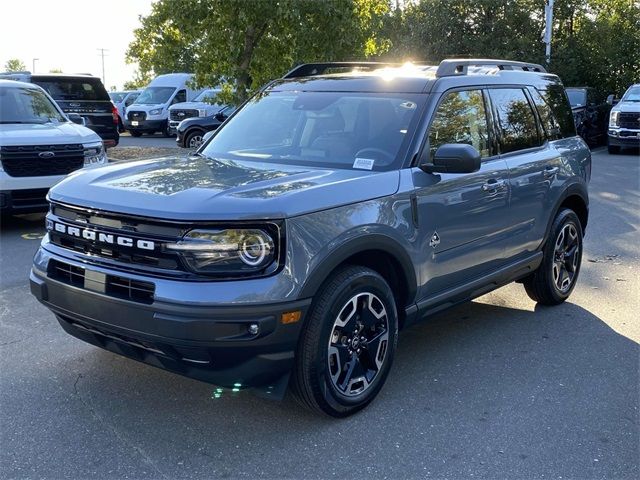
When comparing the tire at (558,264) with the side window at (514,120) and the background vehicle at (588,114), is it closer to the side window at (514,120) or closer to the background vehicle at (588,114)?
the side window at (514,120)

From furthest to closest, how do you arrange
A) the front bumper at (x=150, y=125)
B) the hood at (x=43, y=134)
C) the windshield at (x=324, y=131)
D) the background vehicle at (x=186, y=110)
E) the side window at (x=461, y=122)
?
1. the front bumper at (x=150, y=125)
2. the background vehicle at (x=186, y=110)
3. the hood at (x=43, y=134)
4. the side window at (x=461, y=122)
5. the windshield at (x=324, y=131)

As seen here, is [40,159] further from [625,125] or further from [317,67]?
[625,125]

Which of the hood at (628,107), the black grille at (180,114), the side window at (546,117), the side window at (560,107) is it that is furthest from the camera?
the black grille at (180,114)

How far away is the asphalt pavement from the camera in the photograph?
322 centimetres

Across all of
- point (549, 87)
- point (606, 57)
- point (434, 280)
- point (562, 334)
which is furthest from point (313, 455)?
point (606, 57)

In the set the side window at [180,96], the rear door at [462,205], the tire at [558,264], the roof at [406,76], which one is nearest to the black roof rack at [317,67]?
the roof at [406,76]

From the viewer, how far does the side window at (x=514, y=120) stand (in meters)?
4.95

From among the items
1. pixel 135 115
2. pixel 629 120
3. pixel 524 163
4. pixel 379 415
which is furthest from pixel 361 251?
pixel 135 115

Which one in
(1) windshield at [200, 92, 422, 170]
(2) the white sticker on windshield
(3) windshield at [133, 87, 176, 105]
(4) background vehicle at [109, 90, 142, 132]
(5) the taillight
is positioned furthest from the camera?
(4) background vehicle at [109, 90, 142, 132]

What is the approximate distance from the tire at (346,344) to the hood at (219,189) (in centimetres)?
45

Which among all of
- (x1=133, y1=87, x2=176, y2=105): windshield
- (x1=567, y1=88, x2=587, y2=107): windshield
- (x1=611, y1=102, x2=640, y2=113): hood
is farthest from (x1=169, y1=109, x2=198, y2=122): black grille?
(x1=611, y1=102, x2=640, y2=113): hood

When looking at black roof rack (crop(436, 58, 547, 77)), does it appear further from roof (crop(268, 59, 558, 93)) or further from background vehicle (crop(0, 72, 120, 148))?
background vehicle (crop(0, 72, 120, 148))

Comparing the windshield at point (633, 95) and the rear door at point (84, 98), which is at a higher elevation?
the windshield at point (633, 95)

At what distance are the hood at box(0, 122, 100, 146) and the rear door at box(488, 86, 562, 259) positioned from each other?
18.4 ft
